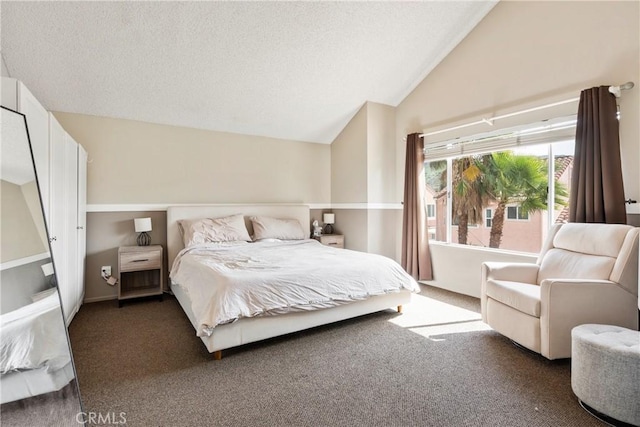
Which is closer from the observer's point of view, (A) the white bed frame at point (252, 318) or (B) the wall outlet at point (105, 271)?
(A) the white bed frame at point (252, 318)

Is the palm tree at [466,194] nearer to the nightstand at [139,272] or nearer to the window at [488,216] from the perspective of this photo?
the window at [488,216]

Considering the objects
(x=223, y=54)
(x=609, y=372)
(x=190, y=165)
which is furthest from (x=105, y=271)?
(x=609, y=372)

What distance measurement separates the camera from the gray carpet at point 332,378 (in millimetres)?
1595

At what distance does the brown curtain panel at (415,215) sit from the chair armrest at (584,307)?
2.04 meters

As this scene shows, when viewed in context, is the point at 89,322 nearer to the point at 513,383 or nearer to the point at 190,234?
the point at 190,234

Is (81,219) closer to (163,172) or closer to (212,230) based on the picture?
(163,172)

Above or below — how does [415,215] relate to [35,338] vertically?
above

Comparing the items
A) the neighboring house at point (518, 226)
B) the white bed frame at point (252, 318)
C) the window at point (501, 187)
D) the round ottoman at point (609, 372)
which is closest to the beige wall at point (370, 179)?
the window at point (501, 187)

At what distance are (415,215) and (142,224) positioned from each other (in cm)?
351

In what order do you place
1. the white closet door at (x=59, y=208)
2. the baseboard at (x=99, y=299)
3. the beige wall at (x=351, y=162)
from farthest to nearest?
1. the beige wall at (x=351, y=162)
2. the baseboard at (x=99, y=299)
3. the white closet door at (x=59, y=208)

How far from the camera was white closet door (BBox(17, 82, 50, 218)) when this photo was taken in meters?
1.82

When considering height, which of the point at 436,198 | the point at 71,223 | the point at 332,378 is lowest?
the point at 332,378

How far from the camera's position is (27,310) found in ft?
4.86

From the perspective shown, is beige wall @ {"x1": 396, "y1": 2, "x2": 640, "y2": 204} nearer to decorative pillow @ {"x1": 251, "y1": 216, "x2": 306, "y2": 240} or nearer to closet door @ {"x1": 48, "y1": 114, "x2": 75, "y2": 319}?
decorative pillow @ {"x1": 251, "y1": 216, "x2": 306, "y2": 240}
